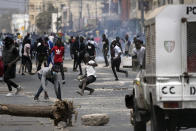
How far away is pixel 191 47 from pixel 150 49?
0.89 meters

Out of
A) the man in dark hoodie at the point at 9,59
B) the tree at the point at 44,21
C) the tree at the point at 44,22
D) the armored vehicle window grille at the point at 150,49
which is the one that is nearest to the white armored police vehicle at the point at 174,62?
the armored vehicle window grille at the point at 150,49

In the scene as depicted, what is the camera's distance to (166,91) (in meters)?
11.0

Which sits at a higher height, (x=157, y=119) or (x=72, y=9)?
(x=157, y=119)

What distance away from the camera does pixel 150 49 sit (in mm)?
11945

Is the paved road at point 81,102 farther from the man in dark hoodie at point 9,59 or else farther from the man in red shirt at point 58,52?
the man in red shirt at point 58,52

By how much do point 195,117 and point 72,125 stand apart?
4733 mm

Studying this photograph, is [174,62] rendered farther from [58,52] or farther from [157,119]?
[58,52]

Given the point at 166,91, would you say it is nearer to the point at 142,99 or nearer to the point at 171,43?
the point at 171,43

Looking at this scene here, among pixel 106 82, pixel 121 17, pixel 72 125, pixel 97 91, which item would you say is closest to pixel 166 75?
pixel 72 125

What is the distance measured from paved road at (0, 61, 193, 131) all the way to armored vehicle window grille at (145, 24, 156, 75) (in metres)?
3.09

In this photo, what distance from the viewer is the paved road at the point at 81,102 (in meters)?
15.5

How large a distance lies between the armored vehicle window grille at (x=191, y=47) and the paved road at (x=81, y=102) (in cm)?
405

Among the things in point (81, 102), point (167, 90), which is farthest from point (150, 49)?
point (81, 102)

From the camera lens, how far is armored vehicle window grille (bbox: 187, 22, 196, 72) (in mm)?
11180
